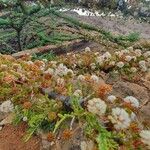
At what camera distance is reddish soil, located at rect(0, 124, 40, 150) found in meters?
4.16

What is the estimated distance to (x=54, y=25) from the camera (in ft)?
34.1

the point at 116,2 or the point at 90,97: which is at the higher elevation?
the point at 90,97

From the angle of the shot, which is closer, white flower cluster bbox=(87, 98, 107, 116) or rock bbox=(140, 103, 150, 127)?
white flower cluster bbox=(87, 98, 107, 116)

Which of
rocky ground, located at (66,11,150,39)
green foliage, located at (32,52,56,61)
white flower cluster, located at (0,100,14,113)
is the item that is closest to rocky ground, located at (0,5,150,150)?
white flower cluster, located at (0,100,14,113)

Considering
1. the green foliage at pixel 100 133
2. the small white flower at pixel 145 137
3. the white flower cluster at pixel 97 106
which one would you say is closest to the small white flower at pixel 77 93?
the white flower cluster at pixel 97 106

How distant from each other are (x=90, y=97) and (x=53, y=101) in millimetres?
386

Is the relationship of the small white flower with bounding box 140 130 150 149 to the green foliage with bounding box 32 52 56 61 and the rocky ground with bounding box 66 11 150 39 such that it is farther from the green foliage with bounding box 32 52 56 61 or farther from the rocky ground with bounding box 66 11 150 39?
the rocky ground with bounding box 66 11 150 39

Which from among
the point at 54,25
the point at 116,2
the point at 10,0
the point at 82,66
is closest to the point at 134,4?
the point at 116,2

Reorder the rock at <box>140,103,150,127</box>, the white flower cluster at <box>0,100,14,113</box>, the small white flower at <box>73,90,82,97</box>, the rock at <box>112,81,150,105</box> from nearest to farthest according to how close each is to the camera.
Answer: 1. the rock at <box>140,103,150,127</box>
2. the small white flower at <box>73,90,82,97</box>
3. the white flower cluster at <box>0,100,14,113</box>
4. the rock at <box>112,81,150,105</box>

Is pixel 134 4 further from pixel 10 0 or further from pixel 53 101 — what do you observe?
pixel 53 101

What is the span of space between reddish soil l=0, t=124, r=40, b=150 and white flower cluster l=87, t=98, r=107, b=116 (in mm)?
580

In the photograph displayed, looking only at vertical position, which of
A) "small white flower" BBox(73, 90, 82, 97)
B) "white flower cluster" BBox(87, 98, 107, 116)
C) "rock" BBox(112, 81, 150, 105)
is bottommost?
"rock" BBox(112, 81, 150, 105)

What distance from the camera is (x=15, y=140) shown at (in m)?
4.27

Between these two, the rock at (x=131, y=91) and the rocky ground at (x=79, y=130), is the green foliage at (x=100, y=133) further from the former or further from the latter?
the rock at (x=131, y=91)
